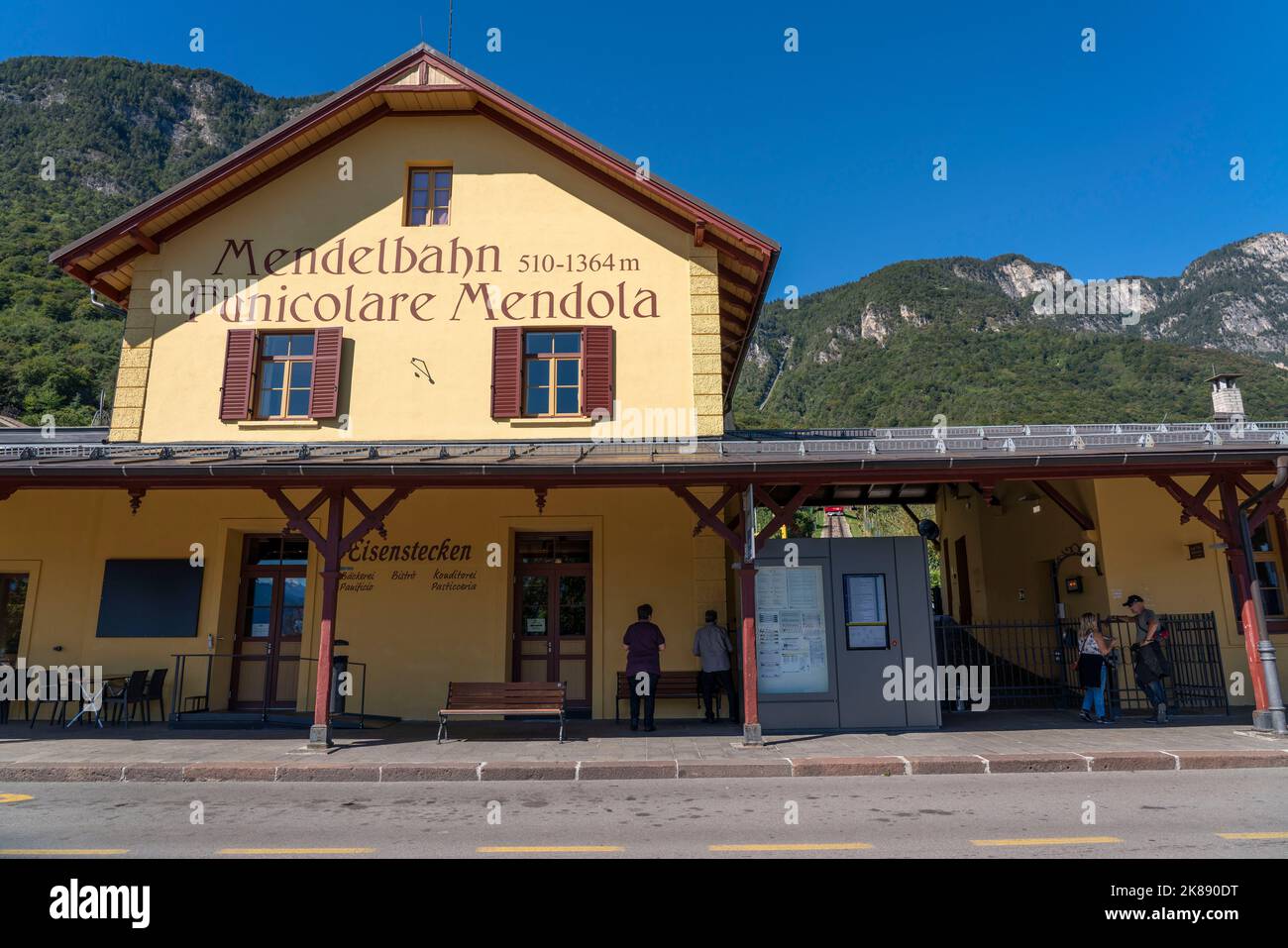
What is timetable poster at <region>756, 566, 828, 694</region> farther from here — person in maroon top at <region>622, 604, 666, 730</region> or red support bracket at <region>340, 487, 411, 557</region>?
red support bracket at <region>340, 487, 411, 557</region>

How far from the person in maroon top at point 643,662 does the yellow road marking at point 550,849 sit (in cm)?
516

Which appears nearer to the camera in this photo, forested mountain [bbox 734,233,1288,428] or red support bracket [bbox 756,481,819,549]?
red support bracket [bbox 756,481,819,549]

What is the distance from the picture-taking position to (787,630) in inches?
438

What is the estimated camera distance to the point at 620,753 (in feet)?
30.2

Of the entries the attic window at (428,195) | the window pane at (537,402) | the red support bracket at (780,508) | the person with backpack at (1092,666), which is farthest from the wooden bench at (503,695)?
the attic window at (428,195)

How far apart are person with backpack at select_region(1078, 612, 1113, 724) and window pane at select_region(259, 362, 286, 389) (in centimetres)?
1259

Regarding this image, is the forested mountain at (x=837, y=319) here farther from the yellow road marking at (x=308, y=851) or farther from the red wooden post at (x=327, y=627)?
the yellow road marking at (x=308, y=851)

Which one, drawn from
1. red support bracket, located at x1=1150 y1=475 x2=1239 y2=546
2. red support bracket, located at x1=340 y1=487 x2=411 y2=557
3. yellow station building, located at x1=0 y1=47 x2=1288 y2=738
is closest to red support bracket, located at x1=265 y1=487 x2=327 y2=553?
red support bracket, located at x1=340 y1=487 x2=411 y2=557

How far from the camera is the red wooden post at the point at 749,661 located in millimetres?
9617

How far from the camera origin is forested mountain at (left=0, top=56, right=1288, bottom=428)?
3878cm

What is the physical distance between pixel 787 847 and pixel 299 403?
1036 centimetres

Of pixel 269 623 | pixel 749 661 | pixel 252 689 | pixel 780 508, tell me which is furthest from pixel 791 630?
pixel 252 689

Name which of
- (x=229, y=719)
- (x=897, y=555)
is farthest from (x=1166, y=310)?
(x=229, y=719)
